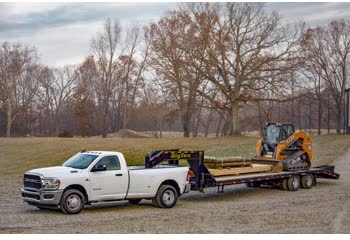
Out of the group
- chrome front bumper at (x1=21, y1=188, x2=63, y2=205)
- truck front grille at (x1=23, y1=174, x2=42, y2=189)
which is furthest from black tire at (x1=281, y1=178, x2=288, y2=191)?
truck front grille at (x1=23, y1=174, x2=42, y2=189)

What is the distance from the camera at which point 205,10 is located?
5500cm

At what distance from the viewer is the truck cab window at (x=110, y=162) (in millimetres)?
16750

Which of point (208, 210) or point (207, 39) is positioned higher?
point (207, 39)

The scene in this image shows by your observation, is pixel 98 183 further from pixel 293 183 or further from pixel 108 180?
pixel 293 183

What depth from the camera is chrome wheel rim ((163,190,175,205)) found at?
1756 centimetres

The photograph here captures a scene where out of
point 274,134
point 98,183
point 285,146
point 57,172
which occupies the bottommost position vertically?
point 98,183

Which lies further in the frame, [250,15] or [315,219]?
[250,15]

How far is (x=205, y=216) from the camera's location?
15.7 meters

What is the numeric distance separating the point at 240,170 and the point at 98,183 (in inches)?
261

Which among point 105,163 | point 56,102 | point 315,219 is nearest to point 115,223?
point 105,163

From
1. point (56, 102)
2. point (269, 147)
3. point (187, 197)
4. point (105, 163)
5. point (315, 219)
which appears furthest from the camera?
point (56, 102)

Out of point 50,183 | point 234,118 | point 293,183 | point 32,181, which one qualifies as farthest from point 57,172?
point 234,118

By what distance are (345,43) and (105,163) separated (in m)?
59.7
